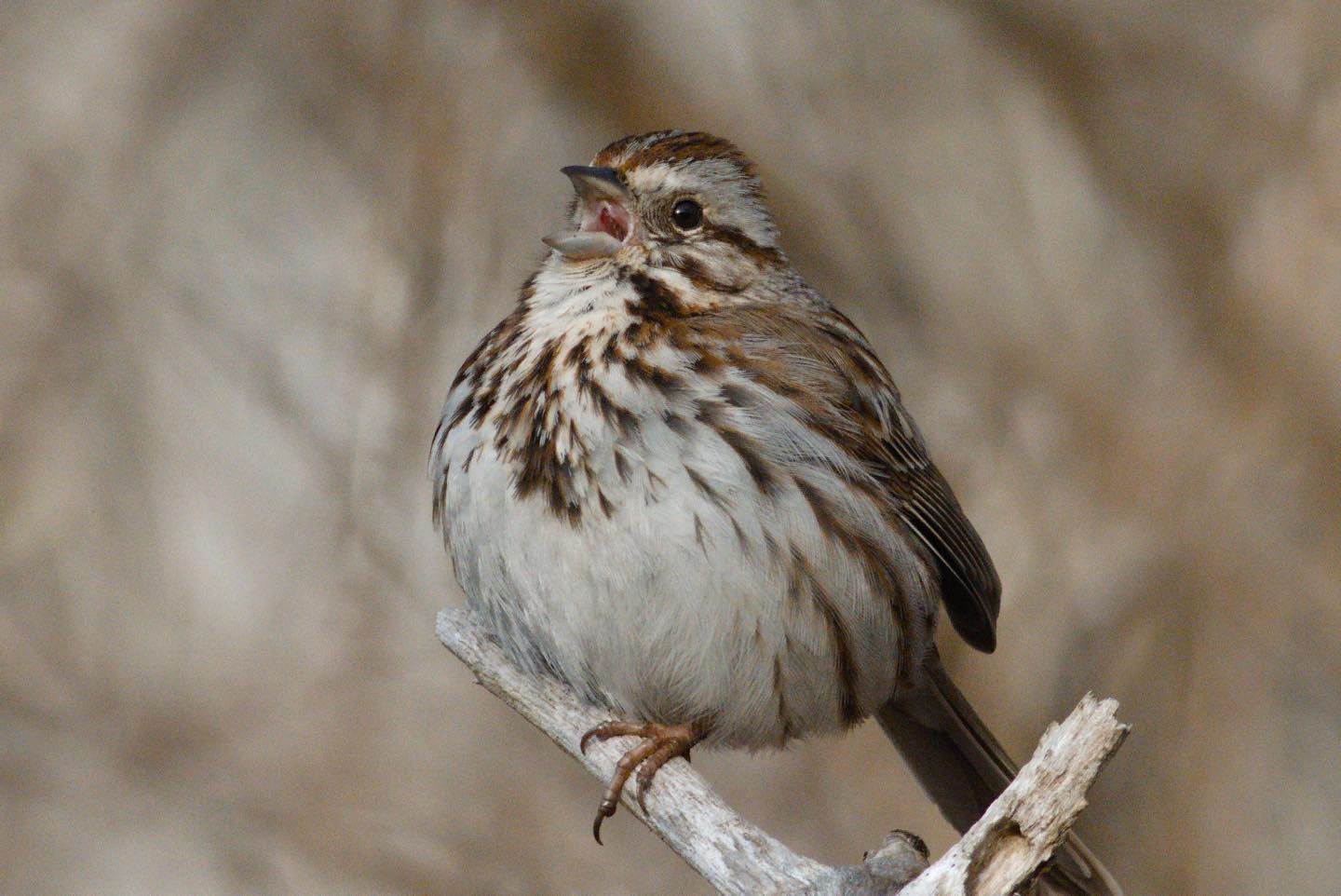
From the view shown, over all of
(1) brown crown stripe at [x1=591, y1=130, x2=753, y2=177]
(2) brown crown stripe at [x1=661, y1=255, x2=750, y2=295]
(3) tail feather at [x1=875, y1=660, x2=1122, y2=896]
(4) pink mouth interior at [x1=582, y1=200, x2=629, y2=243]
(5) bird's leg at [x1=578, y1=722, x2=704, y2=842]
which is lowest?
(5) bird's leg at [x1=578, y1=722, x2=704, y2=842]

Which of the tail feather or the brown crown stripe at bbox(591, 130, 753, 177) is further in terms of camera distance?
the tail feather

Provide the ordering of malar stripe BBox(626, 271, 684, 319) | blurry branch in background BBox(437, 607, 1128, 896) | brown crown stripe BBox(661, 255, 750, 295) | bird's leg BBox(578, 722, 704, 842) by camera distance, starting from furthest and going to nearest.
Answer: brown crown stripe BBox(661, 255, 750, 295) < malar stripe BBox(626, 271, 684, 319) < bird's leg BBox(578, 722, 704, 842) < blurry branch in background BBox(437, 607, 1128, 896)

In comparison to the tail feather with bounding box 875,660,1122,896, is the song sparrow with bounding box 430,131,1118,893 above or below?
above

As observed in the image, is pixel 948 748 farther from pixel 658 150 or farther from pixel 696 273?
pixel 658 150

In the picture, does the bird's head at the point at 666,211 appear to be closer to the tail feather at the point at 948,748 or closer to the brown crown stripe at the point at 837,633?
the brown crown stripe at the point at 837,633

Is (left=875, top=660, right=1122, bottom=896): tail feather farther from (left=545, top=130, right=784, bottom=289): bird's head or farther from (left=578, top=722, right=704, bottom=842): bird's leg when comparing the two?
(left=545, top=130, right=784, bottom=289): bird's head

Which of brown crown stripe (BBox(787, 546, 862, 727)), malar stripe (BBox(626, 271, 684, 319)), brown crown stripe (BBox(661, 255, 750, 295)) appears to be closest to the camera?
brown crown stripe (BBox(787, 546, 862, 727))

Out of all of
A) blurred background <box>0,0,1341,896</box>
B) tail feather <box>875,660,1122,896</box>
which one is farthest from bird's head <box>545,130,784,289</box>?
blurred background <box>0,0,1341,896</box>
